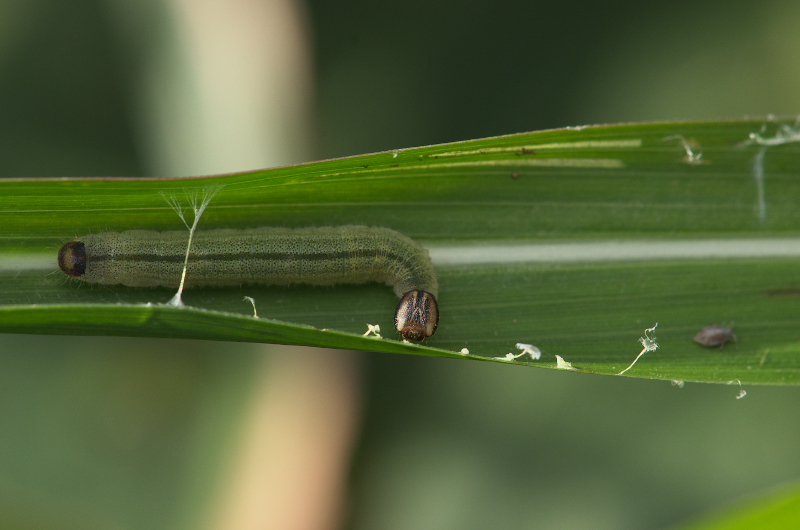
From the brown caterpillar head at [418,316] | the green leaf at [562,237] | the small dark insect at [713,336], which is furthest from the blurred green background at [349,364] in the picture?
the brown caterpillar head at [418,316]

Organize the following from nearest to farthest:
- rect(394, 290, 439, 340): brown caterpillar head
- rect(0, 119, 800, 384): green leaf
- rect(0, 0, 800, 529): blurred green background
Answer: rect(0, 119, 800, 384): green leaf → rect(394, 290, 439, 340): brown caterpillar head → rect(0, 0, 800, 529): blurred green background

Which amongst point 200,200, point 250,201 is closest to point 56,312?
point 200,200

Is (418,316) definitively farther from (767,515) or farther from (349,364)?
(767,515)

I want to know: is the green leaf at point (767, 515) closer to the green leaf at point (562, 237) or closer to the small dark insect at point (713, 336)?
the green leaf at point (562, 237)

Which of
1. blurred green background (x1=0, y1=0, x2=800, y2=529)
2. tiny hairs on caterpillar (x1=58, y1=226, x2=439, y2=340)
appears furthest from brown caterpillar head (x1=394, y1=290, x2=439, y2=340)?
blurred green background (x1=0, y1=0, x2=800, y2=529)

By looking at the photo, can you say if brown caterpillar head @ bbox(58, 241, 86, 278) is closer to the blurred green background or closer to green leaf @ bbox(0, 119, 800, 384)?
green leaf @ bbox(0, 119, 800, 384)

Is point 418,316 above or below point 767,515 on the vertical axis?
above

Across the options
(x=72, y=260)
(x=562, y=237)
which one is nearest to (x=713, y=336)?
(x=562, y=237)
